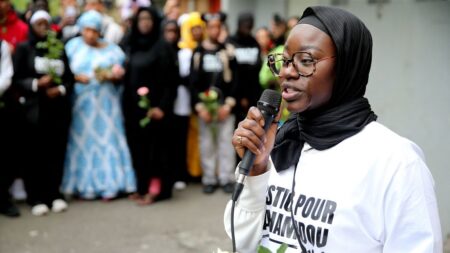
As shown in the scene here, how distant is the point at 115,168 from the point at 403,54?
353cm

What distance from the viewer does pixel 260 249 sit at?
162 centimetres

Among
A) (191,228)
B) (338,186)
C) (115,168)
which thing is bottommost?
(191,228)

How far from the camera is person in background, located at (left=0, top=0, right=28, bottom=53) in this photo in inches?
228

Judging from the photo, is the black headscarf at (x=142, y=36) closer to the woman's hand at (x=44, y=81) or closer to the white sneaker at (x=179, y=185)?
the woman's hand at (x=44, y=81)

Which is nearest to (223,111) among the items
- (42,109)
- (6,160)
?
(42,109)

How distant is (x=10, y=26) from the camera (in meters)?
6.17

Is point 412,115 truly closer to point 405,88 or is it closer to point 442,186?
point 405,88

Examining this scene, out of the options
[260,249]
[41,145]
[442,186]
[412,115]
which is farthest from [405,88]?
[41,145]

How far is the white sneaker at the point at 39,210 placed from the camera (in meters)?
5.50

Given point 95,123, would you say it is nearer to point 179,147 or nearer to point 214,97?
point 179,147

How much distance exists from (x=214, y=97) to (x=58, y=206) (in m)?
2.21

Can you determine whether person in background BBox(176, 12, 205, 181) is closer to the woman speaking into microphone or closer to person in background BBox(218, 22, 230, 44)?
person in background BBox(218, 22, 230, 44)

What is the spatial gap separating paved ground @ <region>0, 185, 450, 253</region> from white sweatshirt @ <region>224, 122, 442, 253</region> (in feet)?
9.57

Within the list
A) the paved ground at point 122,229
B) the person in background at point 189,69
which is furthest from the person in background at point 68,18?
the paved ground at point 122,229
